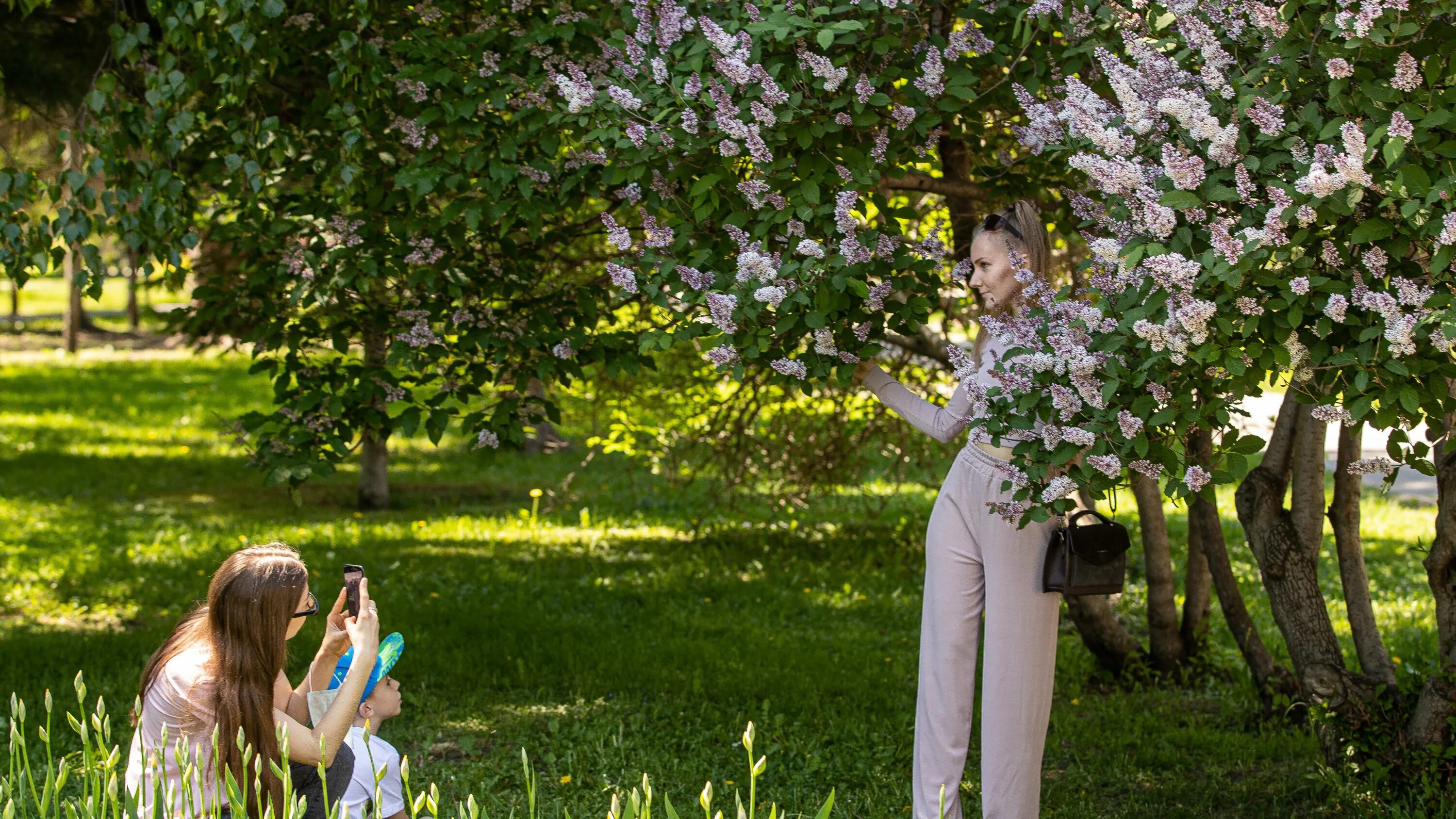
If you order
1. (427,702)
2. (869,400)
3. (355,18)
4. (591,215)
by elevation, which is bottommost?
(427,702)

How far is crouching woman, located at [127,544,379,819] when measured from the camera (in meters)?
2.66

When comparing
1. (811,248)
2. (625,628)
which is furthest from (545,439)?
(811,248)

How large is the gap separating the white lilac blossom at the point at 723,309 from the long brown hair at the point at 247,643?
1.10m

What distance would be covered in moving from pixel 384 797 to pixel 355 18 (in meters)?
2.38

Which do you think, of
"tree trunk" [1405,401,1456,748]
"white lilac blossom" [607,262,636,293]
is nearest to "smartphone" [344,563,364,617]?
"white lilac blossom" [607,262,636,293]

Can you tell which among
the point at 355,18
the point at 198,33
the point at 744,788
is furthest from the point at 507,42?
the point at 744,788

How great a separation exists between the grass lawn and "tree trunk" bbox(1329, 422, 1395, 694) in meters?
0.45

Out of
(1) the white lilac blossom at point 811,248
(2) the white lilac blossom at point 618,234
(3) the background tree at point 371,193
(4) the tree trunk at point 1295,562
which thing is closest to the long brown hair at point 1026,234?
(1) the white lilac blossom at point 811,248

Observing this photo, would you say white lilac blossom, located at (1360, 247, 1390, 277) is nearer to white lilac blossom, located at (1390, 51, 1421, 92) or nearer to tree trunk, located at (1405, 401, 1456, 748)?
white lilac blossom, located at (1390, 51, 1421, 92)

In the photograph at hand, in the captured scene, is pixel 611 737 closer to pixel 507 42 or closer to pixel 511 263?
pixel 511 263

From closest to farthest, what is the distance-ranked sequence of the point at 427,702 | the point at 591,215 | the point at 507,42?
the point at 507,42 → the point at 427,702 → the point at 591,215

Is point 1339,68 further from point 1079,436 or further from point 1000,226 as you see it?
point 1000,226

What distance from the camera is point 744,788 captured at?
4238mm

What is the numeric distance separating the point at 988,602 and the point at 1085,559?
0.91ft
